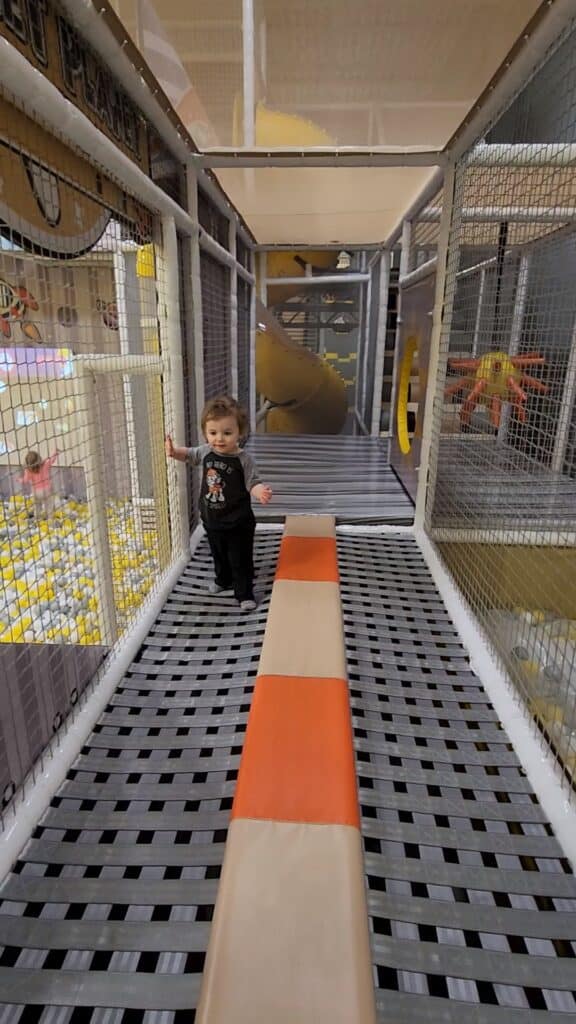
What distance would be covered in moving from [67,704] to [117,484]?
1.12 meters

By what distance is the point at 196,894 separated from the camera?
0.84m

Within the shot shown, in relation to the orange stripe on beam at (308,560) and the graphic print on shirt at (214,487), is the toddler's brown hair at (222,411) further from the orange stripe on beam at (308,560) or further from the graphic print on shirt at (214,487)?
the orange stripe on beam at (308,560)

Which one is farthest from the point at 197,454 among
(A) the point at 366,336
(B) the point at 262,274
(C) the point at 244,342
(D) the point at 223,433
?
(A) the point at 366,336

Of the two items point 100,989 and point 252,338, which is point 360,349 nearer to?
point 252,338

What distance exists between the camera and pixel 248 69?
1332mm

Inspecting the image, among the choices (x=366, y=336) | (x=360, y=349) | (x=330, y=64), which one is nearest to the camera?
(x=330, y=64)

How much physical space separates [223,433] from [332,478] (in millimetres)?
1440

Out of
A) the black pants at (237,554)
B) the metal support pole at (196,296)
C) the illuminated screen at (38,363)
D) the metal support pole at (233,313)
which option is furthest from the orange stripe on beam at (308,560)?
the metal support pole at (233,313)

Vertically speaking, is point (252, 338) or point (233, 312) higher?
point (233, 312)

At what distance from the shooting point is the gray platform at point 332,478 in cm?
249

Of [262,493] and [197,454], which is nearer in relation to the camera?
[262,493]

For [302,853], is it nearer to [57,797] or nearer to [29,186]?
[57,797]

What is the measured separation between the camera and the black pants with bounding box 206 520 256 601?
170 cm

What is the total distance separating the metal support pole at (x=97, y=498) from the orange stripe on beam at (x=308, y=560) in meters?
0.53
